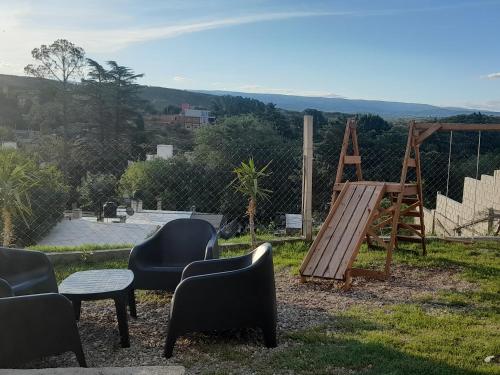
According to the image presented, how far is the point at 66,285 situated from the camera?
363cm

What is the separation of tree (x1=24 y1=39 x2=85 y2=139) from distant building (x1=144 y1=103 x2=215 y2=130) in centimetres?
595

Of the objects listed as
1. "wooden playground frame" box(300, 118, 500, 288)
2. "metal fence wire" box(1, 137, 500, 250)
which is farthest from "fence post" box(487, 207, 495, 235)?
"wooden playground frame" box(300, 118, 500, 288)

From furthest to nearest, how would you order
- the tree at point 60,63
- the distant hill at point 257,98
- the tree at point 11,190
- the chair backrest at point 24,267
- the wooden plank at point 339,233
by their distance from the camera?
the tree at point 60,63
the distant hill at point 257,98
the tree at point 11,190
the wooden plank at point 339,233
the chair backrest at point 24,267

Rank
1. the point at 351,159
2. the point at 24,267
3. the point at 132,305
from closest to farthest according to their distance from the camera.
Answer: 1. the point at 24,267
2. the point at 132,305
3. the point at 351,159

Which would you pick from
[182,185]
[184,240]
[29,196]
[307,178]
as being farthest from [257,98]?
[184,240]

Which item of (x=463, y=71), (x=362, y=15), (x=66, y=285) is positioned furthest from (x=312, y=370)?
(x=463, y=71)

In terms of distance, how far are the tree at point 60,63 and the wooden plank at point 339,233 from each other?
30726 mm

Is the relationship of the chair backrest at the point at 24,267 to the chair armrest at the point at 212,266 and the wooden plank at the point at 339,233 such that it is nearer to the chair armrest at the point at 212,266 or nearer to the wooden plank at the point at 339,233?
the chair armrest at the point at 212,266

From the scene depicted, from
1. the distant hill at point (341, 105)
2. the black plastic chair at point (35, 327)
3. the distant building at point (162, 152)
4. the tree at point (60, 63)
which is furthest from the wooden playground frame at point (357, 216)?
the tree at point (60, 63)

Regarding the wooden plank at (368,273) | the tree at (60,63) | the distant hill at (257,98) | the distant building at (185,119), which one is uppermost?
the tree at (60,63)

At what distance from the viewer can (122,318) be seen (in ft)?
11.4

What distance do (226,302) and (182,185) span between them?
861 cm

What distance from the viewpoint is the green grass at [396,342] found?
10.3 ft

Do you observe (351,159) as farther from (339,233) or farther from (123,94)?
(123,94)
